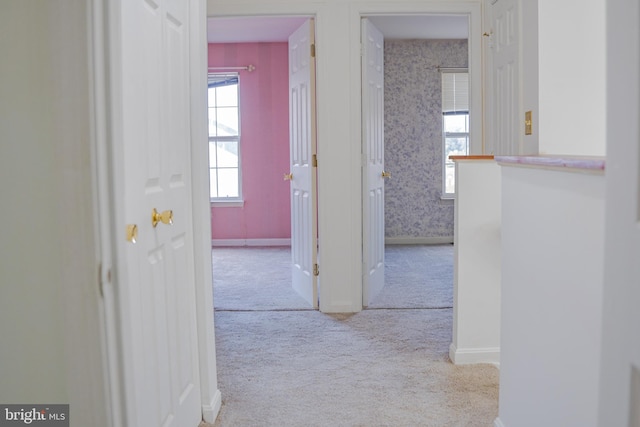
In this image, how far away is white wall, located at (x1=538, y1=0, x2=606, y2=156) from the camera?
357cm

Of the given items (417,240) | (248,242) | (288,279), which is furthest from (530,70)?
(248,242)

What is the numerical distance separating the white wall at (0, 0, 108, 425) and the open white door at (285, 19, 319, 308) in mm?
3178

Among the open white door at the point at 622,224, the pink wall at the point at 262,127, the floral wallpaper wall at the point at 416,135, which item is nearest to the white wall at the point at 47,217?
the open white door at the point at 622,224

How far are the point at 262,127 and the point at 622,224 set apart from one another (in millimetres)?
7179

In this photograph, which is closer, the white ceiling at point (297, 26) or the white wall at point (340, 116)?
the white wall at point (340, 116)

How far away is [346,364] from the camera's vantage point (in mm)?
3400

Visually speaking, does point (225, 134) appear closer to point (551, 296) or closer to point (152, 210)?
point (152, 210)

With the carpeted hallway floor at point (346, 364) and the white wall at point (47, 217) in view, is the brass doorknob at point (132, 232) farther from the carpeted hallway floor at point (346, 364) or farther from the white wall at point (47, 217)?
the carpeted hallway floor at point (346, 364)

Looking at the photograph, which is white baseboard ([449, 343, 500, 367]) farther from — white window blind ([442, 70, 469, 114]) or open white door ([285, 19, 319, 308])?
white window blind ([442, 70, 469, 114])

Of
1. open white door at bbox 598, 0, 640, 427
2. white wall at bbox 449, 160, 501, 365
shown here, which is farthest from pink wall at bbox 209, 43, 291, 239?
open white door at bbox 598, 0, 640, 427

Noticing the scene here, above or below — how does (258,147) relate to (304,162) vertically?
above

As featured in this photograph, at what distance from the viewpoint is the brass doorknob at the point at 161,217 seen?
6.46ft

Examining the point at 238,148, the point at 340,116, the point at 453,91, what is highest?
the point at 453,91

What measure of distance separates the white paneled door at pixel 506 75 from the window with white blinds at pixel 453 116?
3540mm
